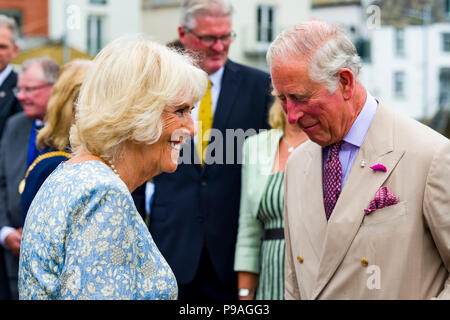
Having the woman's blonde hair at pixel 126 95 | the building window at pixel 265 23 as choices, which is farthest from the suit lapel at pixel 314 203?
the building window at pixel 265 23

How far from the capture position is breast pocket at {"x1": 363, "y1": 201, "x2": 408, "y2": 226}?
310cm

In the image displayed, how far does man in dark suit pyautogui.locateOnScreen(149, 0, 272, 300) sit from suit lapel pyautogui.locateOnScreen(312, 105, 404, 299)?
5.30ft

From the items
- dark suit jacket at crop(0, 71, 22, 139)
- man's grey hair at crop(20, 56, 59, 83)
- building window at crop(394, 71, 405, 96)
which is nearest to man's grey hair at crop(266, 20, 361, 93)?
man's grey hair at crop(20, 56, 59, 83)

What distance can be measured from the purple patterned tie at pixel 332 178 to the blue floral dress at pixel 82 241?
1156 mm

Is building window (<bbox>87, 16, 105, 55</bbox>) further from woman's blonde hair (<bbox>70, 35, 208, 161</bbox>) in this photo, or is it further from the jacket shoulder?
woman's blonde hair (<bbox>70, 35, 208, 161</bbox>)

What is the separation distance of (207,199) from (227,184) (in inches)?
7.0

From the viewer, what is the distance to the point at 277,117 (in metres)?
4.78

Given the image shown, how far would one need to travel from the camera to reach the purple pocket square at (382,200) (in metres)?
3.13

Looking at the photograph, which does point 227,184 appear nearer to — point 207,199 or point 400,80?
point 207,199

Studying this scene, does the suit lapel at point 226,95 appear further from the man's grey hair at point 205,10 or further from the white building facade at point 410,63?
the white building facade at point 410,63

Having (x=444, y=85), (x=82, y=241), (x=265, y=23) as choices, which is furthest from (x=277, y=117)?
(x=444, y=85)

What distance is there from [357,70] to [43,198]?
1.62 m

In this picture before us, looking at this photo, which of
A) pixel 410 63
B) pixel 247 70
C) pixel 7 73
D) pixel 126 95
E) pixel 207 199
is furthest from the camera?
pixel 410 63

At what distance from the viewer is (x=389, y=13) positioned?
130 ft
